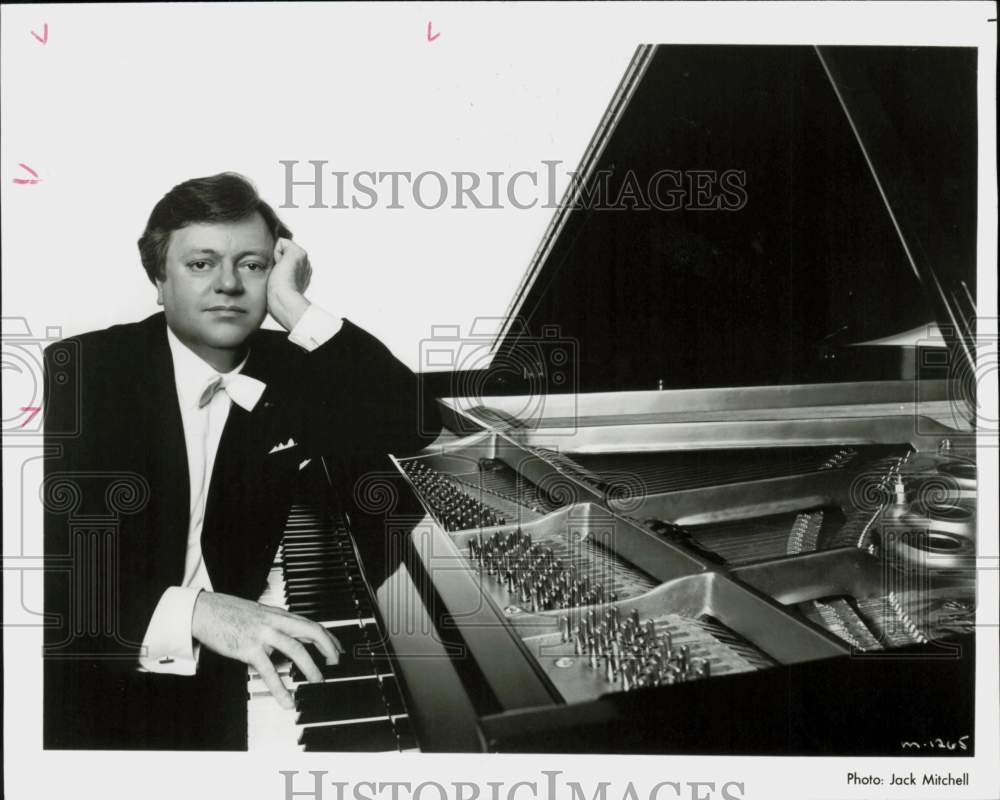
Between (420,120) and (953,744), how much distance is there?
1.88 m

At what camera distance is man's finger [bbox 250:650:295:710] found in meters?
1.25

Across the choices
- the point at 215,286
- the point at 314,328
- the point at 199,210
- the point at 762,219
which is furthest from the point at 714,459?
the point at 199,210

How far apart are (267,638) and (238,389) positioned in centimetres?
70

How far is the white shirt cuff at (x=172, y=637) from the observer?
159 centimetres

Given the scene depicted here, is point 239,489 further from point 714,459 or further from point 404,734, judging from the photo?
point 714,459

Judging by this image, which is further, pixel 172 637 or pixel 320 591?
pixel 172 637

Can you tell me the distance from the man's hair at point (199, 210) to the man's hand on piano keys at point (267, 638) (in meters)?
0.83

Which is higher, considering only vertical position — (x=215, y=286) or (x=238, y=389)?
(x=215, y=286)

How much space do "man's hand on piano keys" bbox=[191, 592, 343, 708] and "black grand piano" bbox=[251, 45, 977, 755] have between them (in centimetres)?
4

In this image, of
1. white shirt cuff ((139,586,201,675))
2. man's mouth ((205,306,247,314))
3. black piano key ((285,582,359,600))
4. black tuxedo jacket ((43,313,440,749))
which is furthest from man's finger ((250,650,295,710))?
man's mouth ((205,306,247,314))

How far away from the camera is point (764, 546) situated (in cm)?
165

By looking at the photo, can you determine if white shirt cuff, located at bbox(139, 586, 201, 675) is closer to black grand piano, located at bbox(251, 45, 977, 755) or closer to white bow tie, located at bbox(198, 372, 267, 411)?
black grand piano, located at bbox(251, 45, 977, 755)

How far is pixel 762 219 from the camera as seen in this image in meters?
1.93

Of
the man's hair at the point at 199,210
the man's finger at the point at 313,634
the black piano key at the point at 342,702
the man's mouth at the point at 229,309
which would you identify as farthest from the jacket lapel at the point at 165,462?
the black piano key at the point at 342,702
